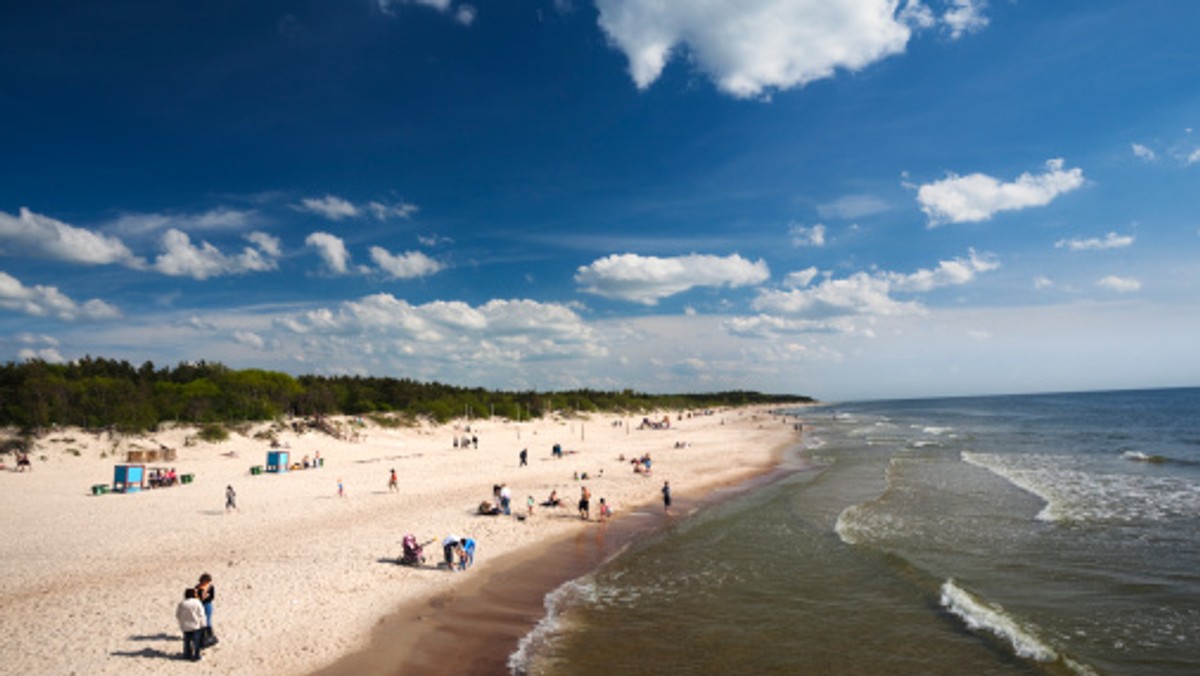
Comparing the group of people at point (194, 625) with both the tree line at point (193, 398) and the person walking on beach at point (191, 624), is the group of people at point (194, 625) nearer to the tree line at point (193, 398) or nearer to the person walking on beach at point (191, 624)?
the person walking on beach at point (191, 624)

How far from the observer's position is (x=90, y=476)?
32.6 meters

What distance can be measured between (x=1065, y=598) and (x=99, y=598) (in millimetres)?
21263

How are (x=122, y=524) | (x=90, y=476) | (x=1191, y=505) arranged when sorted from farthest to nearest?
(x=90, y=476) < (x=1191, y=505) < (x=122, y=524)

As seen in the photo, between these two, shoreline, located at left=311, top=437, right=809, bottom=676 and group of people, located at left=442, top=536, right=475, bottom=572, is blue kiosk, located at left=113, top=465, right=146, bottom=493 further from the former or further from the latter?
shoreline, located at left=311, top=437, right=809, bottom=676

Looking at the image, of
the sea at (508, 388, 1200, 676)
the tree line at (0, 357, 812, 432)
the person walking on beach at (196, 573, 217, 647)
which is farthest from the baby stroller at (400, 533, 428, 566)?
the tree line at (0, 357, 812, 432)

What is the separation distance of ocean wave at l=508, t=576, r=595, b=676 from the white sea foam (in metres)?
8.01

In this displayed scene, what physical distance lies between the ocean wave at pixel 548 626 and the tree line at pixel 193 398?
39.9 metres

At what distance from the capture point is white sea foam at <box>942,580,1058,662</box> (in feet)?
35.6

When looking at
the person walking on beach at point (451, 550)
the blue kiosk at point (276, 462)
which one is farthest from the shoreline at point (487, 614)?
the blue kiosk at point (276, 462)

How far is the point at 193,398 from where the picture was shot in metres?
48.1

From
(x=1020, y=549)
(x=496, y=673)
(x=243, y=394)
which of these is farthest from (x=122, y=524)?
(x=243, y=394)

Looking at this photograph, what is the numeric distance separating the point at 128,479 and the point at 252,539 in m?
14.2

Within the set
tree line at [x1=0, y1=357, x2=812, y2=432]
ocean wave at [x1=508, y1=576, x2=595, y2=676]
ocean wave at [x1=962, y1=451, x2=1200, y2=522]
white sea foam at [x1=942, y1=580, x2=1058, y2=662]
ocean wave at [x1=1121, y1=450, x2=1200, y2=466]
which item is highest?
tree line at [x1=0, y1=357, x2=812, y2=432]

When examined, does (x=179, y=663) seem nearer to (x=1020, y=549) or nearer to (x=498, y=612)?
(x=498, y=612)
